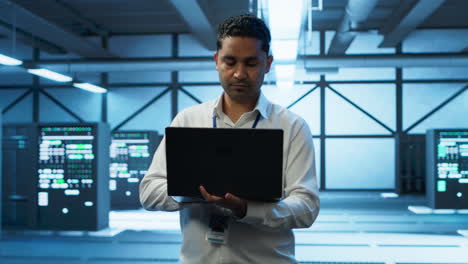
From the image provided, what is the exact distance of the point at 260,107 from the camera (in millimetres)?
1697

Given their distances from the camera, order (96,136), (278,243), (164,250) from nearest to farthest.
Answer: (278,243) < (164,250) < (96,136)

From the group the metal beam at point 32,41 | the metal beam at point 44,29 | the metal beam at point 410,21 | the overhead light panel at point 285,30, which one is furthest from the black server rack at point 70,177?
the metal beam at point 410,21

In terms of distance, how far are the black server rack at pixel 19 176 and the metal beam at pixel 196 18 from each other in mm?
3344

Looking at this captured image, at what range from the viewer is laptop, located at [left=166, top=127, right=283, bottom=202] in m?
1.51

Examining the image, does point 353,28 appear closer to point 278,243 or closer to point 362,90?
point 362,90

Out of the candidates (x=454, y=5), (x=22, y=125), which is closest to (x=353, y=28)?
(x=454, y=5)

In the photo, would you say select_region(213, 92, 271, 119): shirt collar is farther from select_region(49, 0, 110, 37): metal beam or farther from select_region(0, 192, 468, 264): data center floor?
select_region(49, 0, 110, 37): metal beam

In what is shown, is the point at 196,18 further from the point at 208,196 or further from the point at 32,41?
the point at 208,196

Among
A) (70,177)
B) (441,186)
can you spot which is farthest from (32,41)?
(441,186)

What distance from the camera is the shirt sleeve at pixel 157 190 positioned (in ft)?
5.31

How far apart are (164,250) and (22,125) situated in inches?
143

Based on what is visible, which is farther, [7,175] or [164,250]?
[7,175]

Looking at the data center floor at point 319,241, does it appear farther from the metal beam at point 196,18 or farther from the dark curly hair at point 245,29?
the dark curly hair at point 245,29

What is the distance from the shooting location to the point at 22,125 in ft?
27.8
